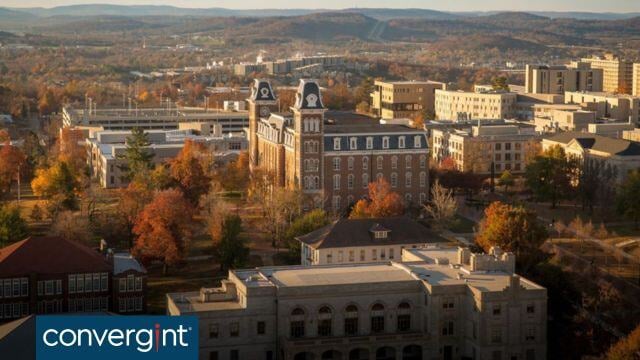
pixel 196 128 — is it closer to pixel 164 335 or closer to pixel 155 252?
pixel 155 252

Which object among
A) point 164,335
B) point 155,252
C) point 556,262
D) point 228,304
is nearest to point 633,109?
point 556,262

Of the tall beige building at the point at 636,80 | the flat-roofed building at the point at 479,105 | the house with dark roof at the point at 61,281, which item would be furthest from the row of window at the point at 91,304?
the tall beige building at the point at 636,80

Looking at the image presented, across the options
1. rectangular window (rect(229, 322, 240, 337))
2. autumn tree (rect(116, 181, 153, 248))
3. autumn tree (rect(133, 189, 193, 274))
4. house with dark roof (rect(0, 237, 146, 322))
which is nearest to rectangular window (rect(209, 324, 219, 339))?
rectangular window (rect(229, 322, 240, 337))

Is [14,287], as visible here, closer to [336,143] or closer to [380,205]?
[380,205]

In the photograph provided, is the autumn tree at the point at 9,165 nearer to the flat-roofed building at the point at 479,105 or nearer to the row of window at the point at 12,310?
the row of window at the point at 12,310

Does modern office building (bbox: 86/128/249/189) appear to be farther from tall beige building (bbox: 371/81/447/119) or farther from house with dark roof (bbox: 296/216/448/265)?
tall beige building (bbox: 371/81/447/119)

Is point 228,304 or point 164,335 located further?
point 228,304

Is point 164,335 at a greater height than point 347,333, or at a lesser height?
greater

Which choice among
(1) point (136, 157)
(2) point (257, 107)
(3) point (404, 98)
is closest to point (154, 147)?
(1) point (136, 157)
